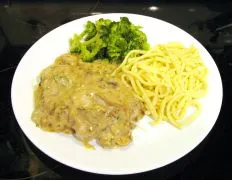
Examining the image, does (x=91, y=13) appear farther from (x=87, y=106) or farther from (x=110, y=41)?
(x=87, y=106)

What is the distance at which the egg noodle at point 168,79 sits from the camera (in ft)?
7.04

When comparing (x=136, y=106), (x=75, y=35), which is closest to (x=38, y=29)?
(x=75, y=35)

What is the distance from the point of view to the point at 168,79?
2289mm

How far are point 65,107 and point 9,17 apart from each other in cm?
138

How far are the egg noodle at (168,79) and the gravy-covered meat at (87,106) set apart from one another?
115mm

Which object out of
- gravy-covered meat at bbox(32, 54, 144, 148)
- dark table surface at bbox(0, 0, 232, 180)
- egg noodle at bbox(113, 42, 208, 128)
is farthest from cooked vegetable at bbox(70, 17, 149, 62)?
dark table surface at bbox(0, 0, 232, 180)

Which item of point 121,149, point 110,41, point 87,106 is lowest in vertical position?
point 121,149

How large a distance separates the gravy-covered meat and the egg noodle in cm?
12

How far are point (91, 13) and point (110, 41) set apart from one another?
74 centimetres

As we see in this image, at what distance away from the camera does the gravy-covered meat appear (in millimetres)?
1979

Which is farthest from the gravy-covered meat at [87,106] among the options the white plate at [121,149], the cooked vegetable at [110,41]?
the cooked vegetable at [110,41]

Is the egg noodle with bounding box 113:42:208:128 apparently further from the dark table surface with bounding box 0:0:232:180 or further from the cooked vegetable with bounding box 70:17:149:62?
the dark table surface with bounding box 0:0:232:180

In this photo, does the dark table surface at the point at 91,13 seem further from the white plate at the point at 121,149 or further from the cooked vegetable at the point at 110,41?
the cooked vegetable at the point at 110,41

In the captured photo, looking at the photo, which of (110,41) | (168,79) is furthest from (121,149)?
(110,41)
